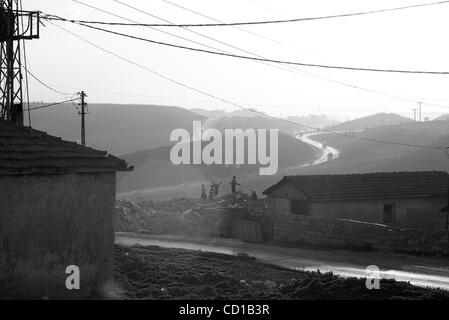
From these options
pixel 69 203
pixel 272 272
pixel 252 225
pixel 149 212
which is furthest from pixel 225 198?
pixel 69 203

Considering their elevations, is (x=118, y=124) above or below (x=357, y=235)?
above

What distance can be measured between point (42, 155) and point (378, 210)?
2396cm

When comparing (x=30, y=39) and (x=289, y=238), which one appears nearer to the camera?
(x=30, y=39)

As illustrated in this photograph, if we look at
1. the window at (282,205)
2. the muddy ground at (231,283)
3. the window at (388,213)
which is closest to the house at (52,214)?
the muddy ground at (231,283)

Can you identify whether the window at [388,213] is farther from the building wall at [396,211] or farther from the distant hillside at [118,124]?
the distant hillside at [118,124]

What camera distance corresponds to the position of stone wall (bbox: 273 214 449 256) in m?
27.2

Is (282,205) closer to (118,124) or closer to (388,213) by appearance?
(388,213)

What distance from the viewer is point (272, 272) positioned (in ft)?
71.1

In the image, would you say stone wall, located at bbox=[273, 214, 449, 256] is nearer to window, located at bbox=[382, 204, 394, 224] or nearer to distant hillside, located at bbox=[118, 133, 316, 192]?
window, located at bbox=[382, 204, 394, 224]

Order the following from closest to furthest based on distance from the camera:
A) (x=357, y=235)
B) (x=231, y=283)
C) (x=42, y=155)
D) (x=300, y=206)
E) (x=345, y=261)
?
(x=42, y=155)
(x=231, y=283)
(x=345, y=261)
(x=357, y=235)
(x=300, y=206)

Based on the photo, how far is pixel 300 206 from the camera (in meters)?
36.2

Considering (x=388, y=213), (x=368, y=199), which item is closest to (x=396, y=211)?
(x=388, y=213)

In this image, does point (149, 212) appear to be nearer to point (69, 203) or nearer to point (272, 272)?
point (272, 272)
